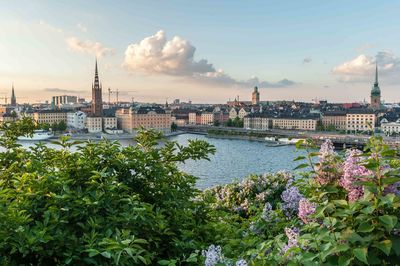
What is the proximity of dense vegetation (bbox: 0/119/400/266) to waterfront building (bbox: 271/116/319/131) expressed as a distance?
86396 mm

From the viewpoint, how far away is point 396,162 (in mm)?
2195

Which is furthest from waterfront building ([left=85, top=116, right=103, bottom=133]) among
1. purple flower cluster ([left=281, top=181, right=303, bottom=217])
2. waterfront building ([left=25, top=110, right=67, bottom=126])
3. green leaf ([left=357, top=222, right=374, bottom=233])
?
green leaf ([left=357, top=222, right=374, bottom=233])

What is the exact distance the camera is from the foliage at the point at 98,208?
215 centimetres

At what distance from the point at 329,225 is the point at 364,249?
0.77 feet

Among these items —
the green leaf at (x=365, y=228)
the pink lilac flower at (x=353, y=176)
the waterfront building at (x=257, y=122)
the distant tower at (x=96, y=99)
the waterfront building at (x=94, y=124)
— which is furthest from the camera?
the distant tower at (x=96, y=99)

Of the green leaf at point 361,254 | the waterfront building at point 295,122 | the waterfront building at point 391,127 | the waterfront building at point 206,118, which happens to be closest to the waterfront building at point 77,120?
the waterfront building at point 206,118

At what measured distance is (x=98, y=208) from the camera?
2.46 m

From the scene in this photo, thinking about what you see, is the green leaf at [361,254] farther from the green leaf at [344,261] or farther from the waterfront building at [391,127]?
the waterfront building at [391,127]

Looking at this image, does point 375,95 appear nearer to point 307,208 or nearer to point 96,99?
point 96,99

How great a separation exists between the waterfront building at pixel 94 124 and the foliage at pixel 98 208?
8898 centimetres

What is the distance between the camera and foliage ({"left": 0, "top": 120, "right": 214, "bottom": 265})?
2.15m

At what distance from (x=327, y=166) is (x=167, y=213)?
144 cm

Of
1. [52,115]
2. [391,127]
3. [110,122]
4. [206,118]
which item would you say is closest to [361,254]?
[391,127]

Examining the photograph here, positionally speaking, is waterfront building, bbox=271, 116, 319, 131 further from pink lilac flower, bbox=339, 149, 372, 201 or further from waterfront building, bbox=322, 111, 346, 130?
pink lilac flower, bbox=339, 149, 372, 201
